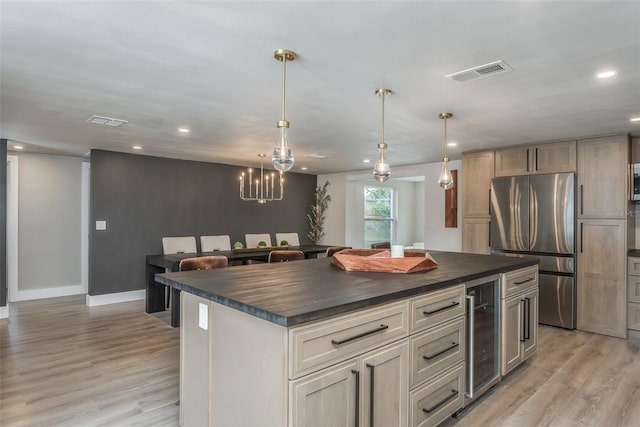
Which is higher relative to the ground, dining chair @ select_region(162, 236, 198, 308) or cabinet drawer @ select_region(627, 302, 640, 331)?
dining chair @ select_region(162, 236, 198, 308)

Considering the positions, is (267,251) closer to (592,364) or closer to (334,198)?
(334,198)

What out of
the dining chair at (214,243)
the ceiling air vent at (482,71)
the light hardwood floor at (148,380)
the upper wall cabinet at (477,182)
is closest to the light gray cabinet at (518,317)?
the light hardwood floor at (148,380)

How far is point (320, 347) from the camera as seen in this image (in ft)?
5.04

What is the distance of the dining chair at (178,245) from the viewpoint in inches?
232

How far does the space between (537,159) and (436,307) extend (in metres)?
3.60

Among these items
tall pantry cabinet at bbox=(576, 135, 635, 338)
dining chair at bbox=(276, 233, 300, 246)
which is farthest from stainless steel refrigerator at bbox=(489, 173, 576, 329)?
dining chair at bbox=(276, 233, 300, 246)

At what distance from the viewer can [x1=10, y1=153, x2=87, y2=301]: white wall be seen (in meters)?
5.84

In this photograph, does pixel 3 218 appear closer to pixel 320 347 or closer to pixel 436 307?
pixel 320 347

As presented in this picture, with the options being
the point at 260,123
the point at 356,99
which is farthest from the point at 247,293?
the point at 260,123

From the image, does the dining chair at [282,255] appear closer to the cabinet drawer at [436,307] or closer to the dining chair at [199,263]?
the dining chair at [199,263]

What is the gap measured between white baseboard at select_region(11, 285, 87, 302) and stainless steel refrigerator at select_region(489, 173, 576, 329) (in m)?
6.82

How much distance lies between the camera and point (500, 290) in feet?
9.35

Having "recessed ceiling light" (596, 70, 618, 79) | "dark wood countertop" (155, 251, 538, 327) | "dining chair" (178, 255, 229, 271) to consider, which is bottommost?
"dining chair" (178, 255, 229, 271)

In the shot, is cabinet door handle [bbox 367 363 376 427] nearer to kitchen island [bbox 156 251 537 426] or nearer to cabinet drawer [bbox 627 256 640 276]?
kitchen island [bbox 156 251 537 426]
